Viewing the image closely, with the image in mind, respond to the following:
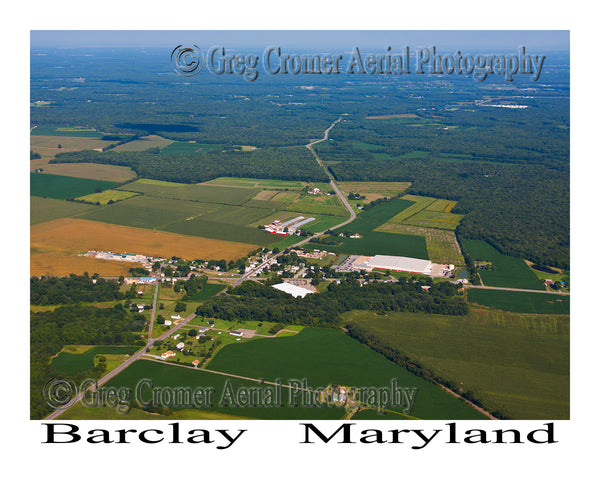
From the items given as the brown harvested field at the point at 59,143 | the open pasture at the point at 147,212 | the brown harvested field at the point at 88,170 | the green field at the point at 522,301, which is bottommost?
the green field at the point at 522,301

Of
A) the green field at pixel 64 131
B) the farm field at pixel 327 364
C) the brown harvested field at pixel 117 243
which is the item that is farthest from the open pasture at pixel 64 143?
the farm field at pixel 327 364

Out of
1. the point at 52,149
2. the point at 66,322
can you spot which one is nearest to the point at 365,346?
the point at 66,322

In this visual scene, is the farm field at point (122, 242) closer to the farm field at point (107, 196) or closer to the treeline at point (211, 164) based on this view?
the farm field at point (107, 196)

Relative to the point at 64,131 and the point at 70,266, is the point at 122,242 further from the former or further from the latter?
the point at 64,131

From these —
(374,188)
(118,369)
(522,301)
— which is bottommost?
(118,369)

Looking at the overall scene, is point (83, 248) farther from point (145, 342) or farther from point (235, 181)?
point (235, 181)

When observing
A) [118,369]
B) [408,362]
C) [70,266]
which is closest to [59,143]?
[70,266]

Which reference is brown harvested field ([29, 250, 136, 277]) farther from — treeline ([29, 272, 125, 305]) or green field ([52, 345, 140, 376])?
green field ([52, 345, 140, 376])
